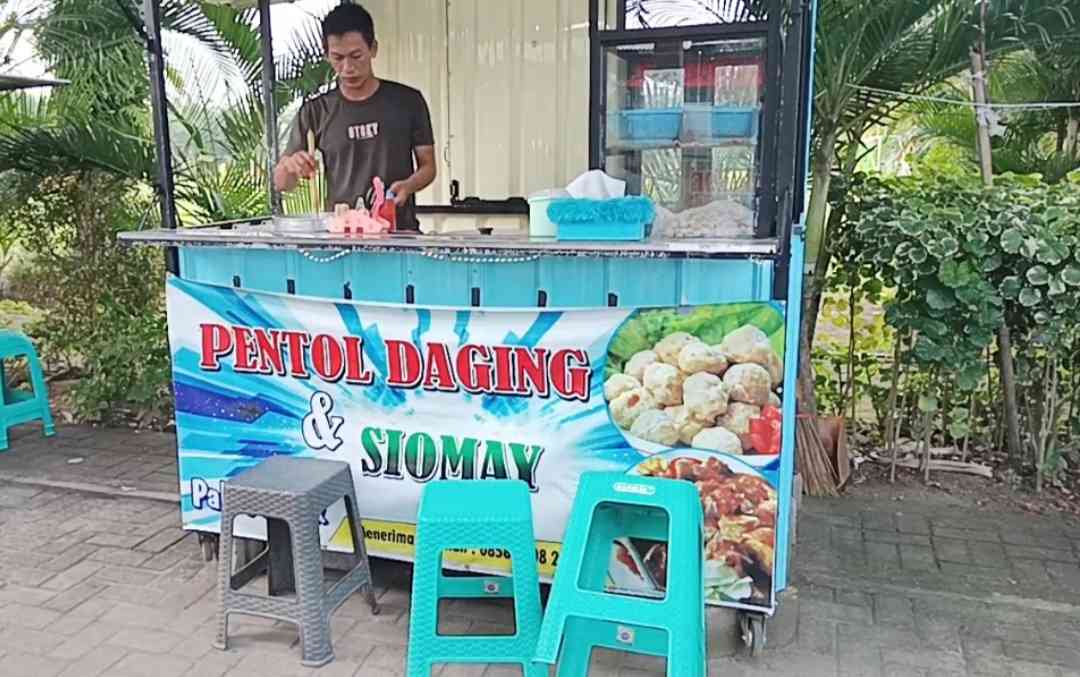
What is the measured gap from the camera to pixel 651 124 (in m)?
3.24

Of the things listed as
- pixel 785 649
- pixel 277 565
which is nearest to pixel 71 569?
pixel 277 565

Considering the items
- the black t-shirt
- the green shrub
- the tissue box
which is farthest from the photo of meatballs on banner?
the green shrub

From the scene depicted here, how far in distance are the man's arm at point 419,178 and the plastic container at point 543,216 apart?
0.98m

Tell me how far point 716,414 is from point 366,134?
2156 millimetres

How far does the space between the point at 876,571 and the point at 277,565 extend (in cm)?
204

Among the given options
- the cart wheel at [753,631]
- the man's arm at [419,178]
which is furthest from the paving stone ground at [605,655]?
the man's arm at [419,178]

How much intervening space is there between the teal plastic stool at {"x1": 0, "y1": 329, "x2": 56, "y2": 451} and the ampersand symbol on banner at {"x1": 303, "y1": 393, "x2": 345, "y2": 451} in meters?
2.53

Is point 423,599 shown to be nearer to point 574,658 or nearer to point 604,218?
point 574,658

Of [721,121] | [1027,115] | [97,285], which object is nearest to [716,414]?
[721,121]

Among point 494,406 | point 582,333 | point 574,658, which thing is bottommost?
point 574,658

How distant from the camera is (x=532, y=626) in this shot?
2426 millimetres

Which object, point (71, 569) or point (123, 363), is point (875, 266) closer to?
point (71, 569)

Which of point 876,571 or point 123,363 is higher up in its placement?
point 123,363

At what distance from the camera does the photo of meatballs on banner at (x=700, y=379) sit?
247 cm
